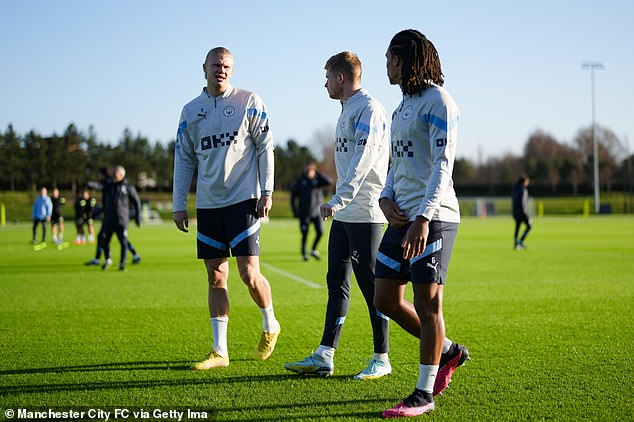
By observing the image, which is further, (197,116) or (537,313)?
(537,313)

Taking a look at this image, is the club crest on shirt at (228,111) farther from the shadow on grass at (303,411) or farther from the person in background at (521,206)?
the person in background at (521,206)

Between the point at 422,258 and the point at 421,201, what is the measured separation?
1.12 ft

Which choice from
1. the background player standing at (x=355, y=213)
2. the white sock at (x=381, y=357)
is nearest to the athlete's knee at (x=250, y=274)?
the background player standing at (x=355, y=213)

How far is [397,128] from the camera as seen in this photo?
413 centimetres

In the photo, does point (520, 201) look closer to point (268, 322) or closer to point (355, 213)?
point (268, 322)

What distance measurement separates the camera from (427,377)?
4.03m

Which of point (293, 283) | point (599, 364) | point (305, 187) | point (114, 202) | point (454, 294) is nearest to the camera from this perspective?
point (599, 364)

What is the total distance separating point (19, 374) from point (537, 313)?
5567mm

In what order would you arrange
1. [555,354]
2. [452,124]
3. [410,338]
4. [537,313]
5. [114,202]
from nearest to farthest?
1. [452,124]
2. [555,354]
3. [410,338]
4. [537,313]
5. [114,202]

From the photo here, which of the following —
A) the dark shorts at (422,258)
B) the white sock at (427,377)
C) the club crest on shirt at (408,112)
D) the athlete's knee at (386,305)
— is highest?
the club crest on shirt at (408,112)

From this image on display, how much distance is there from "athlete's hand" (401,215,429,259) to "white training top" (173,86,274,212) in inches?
72.4

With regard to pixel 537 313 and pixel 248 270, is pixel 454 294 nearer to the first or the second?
pixel 537 313

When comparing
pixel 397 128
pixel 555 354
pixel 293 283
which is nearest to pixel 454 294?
pixel 293 283

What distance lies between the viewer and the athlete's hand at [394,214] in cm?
412
